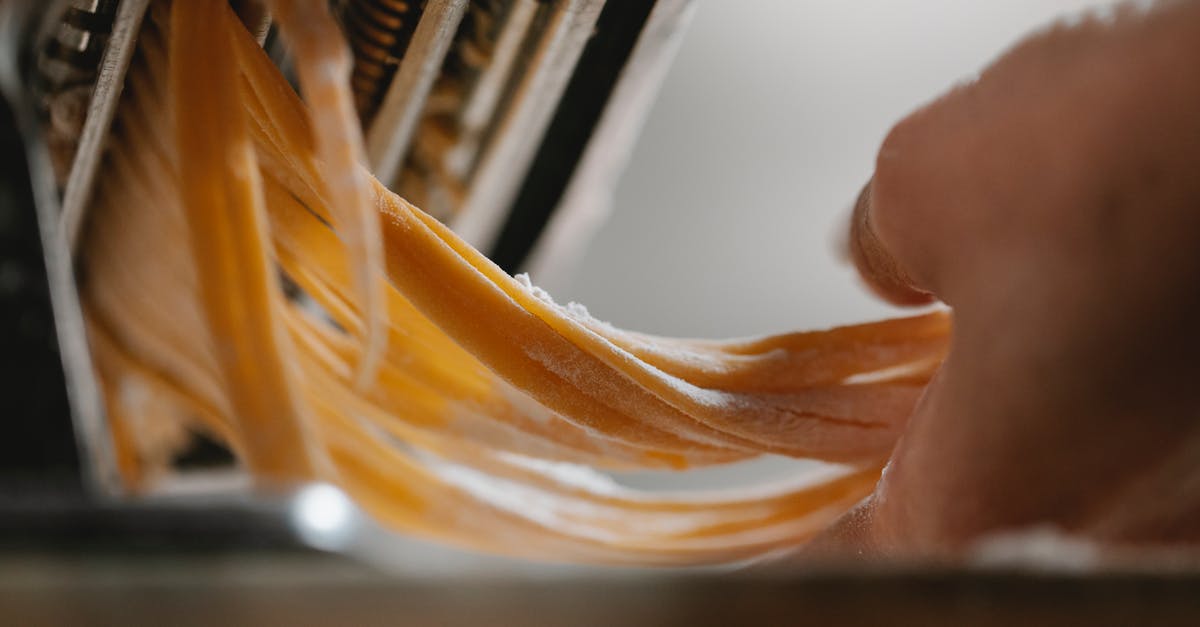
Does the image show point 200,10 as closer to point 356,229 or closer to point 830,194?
point 356,229

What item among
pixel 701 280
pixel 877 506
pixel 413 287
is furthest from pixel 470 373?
pixel 701 280

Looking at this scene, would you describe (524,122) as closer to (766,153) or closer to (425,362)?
(425,362)

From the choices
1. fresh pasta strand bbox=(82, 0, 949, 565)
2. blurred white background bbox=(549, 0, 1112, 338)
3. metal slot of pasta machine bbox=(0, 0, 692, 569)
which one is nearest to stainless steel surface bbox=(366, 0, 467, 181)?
metal slot of pasta machine bbox=(0, 0, 692, 569)

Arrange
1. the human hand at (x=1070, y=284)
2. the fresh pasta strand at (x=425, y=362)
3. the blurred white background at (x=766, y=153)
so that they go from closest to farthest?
the human hand at (x=1070, y=284)
the fresh pasta strand at (x=425, y=362)
the blurred white background at (x=766, y=153)

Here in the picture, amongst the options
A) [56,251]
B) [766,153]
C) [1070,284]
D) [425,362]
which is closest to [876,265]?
[1070,284]

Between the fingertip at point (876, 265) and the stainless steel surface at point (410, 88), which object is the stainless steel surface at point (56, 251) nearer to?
the stainless steel surface at point (410, 88)

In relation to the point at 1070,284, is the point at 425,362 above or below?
below

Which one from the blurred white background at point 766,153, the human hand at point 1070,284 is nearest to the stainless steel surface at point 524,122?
the blurred white background at point 766,153
